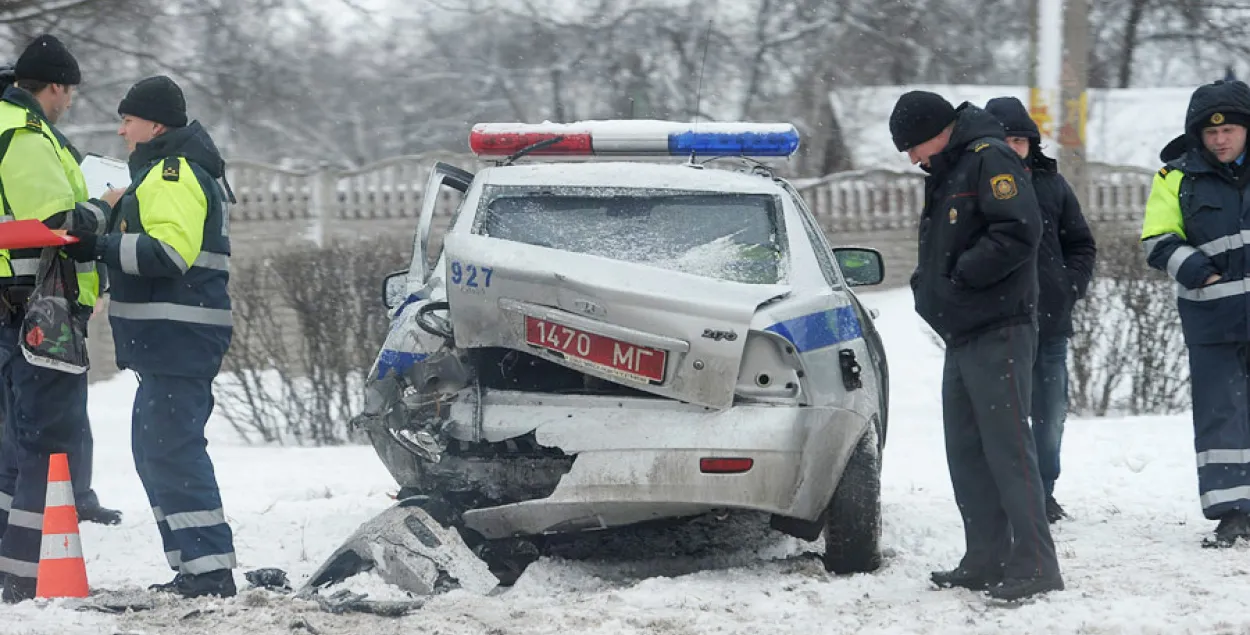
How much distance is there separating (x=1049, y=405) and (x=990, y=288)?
69.4 inches

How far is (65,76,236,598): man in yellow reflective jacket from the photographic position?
5.23 metres

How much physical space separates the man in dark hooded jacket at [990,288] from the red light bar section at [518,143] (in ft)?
5.48

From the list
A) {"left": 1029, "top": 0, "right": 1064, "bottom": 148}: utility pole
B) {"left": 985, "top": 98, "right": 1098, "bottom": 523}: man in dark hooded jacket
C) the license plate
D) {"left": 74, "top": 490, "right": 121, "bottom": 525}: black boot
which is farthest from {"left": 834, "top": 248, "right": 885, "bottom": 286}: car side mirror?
{"left": 1029, "top": 0, "right": 1064, "bottom": 148}: utility pole

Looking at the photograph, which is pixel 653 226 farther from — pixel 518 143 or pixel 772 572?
pixel 772 572

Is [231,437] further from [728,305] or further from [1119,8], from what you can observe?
[1119,8]

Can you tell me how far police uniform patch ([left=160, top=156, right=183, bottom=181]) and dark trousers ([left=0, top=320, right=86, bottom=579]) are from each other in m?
0.81

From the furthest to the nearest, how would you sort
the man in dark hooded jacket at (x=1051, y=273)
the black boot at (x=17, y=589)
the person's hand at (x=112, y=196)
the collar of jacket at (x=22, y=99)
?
the man in dark hooded jacket at (x=1051, y=273), the person's hand at (x=112, y=196), the collar of jacket at (x=22, y=99), the black boot at (x=17, y=589)

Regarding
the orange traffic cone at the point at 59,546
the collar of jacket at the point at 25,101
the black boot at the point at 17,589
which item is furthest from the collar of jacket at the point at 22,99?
the black boot at the point at 17,589

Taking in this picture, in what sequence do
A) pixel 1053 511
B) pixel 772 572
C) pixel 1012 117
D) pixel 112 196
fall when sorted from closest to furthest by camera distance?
1. pixel 772 572
2. pixel 112 196
3. pixel 1012 117
4. pixel 1053 511

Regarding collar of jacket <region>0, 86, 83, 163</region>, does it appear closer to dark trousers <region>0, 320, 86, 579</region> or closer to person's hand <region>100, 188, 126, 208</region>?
person's hand <region>100, 188, 126, 208</region>

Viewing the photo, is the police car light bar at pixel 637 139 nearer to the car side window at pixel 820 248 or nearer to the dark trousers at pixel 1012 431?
the car side window at pixel 820 248

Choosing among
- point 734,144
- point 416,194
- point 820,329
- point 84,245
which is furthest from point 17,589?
point 416,194

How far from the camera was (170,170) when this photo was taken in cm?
531

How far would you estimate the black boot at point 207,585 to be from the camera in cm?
526
